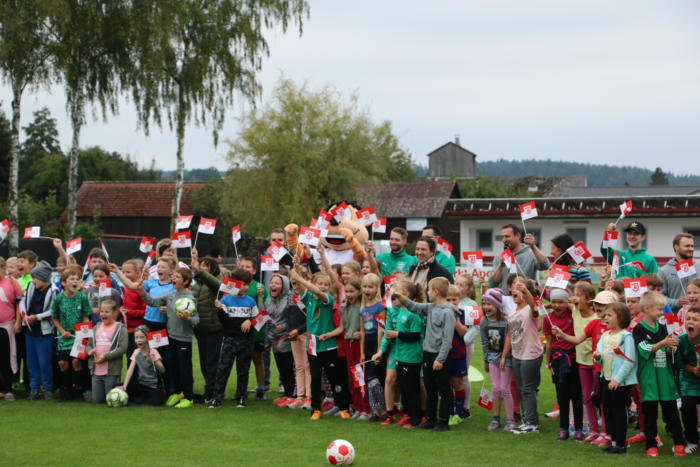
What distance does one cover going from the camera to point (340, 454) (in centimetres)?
672

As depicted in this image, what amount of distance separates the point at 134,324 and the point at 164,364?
31.5 inches

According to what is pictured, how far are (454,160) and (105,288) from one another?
270 feet

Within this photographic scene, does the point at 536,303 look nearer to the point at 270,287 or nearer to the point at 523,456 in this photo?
the point at 523,456

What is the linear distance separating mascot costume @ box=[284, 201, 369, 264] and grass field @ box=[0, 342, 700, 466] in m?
2.20

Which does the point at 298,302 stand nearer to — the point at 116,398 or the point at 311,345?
the point at 311,345

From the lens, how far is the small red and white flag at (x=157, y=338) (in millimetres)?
9844

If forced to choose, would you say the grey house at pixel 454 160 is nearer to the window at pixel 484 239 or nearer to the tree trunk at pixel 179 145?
the window at pixel 484 239

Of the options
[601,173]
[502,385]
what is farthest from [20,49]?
[601,173]

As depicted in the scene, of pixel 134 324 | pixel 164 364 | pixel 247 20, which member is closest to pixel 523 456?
pixel 164 364

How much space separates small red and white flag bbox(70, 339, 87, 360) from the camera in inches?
400

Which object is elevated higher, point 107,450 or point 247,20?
point 247,20

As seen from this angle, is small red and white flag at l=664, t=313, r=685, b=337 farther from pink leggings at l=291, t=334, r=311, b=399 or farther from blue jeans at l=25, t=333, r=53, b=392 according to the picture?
blue jeans at l=25, t=333, r=53, b=392

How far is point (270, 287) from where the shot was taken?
10305mm

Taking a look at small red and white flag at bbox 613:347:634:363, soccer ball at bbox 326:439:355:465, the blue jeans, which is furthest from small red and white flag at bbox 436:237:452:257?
the blue jeans
